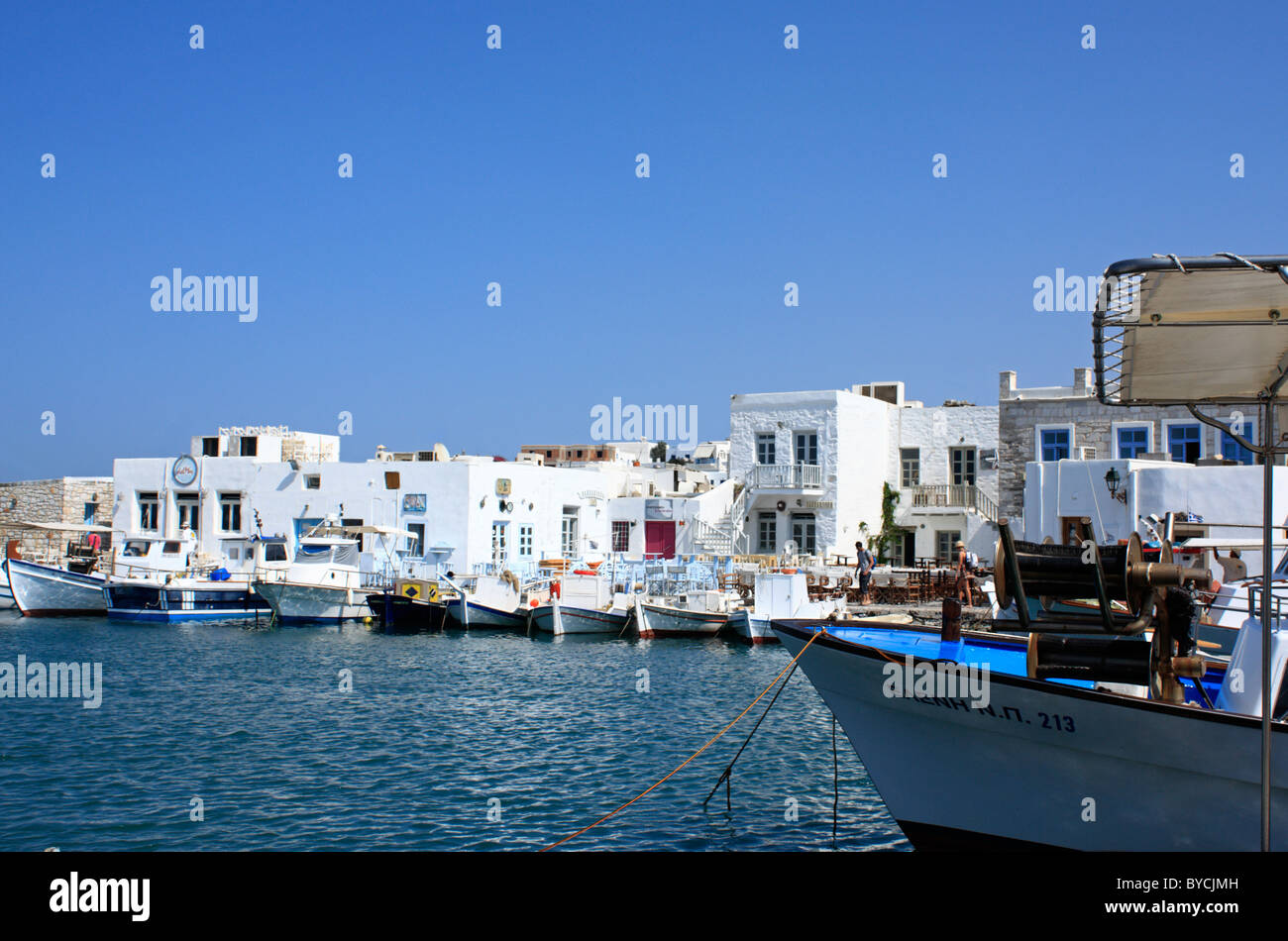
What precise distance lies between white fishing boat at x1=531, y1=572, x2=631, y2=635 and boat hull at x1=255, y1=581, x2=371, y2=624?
7003 mm

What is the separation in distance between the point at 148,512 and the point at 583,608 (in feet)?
69.3

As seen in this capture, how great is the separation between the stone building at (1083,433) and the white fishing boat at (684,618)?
37.4 feet

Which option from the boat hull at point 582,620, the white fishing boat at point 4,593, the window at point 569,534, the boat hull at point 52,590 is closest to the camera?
the boat hull at point 582,620

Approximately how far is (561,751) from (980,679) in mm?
7847

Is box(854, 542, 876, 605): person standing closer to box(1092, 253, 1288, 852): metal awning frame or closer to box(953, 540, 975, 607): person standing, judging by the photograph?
A: box(953, 540, 975, 607): person standing

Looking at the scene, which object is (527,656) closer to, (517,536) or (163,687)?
(163,687)

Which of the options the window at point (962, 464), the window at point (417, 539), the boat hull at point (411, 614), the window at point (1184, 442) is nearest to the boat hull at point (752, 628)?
the boat hull at point (411, 614)

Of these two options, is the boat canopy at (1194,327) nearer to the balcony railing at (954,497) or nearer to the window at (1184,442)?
the window at (1184,442)

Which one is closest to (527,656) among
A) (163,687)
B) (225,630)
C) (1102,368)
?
(163,687)

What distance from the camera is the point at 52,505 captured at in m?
45.4

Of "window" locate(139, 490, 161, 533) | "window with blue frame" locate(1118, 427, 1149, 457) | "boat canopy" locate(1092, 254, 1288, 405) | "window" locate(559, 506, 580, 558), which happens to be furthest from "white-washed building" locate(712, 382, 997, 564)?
"boat canopy" locate(1092, 254, 1288, 405)

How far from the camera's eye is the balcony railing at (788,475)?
39188 millimetres

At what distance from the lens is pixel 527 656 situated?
26312 mm

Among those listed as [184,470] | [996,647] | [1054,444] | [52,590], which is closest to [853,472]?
[1054,444]
